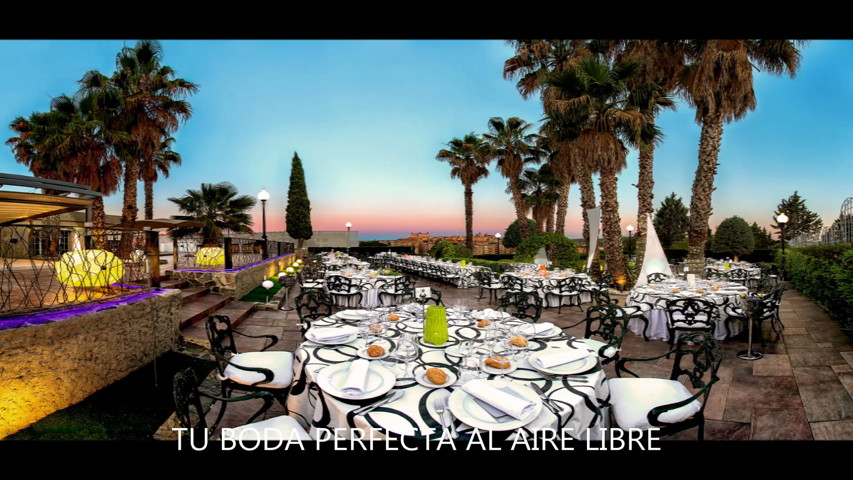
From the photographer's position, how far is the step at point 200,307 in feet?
16.3

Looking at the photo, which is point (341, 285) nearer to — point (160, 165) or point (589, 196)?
point (589, 196)

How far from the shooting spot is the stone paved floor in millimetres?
2674

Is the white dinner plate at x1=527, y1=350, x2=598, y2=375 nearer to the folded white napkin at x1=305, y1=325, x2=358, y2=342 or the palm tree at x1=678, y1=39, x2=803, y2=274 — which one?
the folded white napkin at x1=305, y1=325, x2=358, y2=342

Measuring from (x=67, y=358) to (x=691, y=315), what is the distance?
6957mm

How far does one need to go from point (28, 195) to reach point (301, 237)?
20103 millimetres

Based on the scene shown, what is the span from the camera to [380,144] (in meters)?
17.2

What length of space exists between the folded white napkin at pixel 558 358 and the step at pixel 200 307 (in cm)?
503

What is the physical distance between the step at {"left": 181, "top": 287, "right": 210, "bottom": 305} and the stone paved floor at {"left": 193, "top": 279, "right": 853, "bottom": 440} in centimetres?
127

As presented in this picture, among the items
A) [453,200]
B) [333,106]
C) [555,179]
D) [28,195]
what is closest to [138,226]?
[28,195]

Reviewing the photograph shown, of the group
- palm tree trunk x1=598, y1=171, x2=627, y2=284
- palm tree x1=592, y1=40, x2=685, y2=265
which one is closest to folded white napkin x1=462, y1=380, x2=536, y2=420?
palm tree x1=592, y1=40, x2=685, y2=265

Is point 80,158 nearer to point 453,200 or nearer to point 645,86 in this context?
point 645,86
